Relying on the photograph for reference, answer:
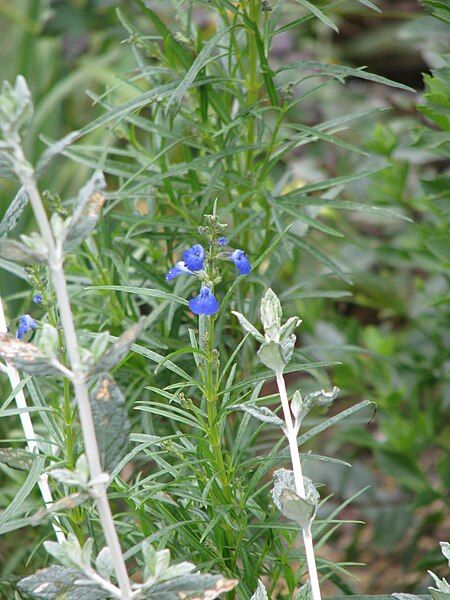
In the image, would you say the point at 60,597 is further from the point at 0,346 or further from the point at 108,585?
the point at 0,346

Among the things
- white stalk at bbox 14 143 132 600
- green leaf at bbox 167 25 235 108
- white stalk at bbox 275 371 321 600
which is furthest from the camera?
green leaf at bbox 167 25 235 108

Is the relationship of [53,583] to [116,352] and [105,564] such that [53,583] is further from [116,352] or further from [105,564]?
[116,352]

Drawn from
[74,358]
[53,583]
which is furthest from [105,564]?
[74,358]

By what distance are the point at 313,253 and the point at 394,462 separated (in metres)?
0.59

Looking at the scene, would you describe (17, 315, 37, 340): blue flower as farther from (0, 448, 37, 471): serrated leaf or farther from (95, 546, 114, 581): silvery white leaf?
(95, 546, 114, 581): silvery white leaf

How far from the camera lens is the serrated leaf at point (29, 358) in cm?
56

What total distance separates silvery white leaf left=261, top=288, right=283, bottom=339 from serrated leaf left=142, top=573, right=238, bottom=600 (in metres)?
0.18

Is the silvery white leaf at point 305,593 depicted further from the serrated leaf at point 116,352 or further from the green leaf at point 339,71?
the green leaf at point 339,71

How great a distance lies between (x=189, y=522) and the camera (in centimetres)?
72

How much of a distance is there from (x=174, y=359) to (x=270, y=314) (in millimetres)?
327

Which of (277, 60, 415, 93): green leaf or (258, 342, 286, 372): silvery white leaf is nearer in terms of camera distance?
(258, 342, 286, 372): silvery white leaf

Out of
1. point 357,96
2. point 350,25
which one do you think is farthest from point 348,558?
point 350,25

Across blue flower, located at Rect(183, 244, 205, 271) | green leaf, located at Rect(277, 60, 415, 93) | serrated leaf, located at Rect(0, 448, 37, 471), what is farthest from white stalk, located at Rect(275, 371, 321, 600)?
green leaf, located at Rect(277, 60, 415, 93)

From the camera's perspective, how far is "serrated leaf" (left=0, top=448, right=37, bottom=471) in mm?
699
